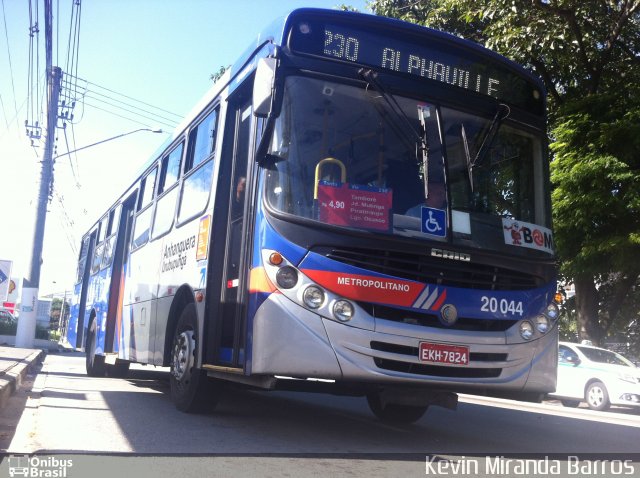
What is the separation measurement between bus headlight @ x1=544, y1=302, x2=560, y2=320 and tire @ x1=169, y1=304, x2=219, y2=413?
10.4 ft

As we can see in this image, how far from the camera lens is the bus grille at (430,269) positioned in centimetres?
547

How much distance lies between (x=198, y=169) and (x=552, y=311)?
3984 millimetres

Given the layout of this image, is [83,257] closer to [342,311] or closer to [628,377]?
[628,377]

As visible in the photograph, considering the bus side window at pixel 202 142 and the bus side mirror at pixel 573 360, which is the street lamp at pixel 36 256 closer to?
the bus side window at pixel 202 142

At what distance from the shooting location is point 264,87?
5.61m

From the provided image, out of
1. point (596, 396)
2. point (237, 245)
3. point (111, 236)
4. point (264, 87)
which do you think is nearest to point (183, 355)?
point (237, 245)

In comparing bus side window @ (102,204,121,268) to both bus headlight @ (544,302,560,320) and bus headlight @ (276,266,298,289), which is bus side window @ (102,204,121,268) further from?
bus headlight @ (544,302,560,320)

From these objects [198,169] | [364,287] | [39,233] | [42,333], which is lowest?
[42,333]

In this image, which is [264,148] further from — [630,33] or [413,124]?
[630,33]

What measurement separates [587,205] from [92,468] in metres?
12.1

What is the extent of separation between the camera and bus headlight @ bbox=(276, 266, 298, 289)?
17.7 ft

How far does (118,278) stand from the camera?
39.1ft

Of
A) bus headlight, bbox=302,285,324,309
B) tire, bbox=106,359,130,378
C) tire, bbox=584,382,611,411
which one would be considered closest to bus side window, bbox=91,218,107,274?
tire, bbox=106,359,130,378

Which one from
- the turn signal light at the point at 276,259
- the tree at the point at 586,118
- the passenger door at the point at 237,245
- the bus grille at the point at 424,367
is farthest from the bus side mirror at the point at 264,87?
the tree at the point at 586,118
